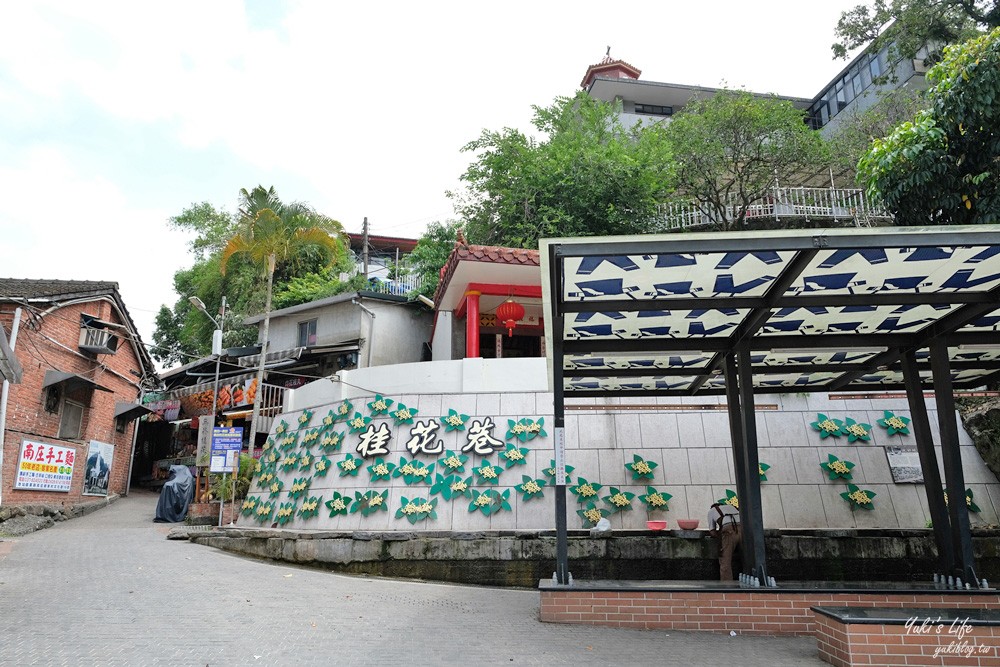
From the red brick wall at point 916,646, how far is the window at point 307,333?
18778 mm

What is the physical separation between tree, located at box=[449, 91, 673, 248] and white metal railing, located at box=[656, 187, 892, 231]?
4.01 ft

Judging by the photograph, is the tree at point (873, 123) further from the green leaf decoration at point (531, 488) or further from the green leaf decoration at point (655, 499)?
the green leaf decoration at point (531, 488)

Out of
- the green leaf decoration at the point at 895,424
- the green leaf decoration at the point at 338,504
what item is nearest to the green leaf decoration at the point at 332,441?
the green leaf decoration at the point at 338,504

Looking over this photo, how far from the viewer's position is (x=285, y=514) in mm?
11836

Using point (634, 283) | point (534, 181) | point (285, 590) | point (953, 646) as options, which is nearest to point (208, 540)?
point (285, 590)

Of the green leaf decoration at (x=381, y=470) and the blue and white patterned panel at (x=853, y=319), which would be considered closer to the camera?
the blue and white patterned panel at (x=853, y=319)

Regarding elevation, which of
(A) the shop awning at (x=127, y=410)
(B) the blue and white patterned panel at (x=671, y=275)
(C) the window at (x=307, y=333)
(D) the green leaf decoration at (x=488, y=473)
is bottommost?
(D) the green leaf decoration at (x=488, y=473)

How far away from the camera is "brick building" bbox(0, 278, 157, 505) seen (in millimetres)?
14898

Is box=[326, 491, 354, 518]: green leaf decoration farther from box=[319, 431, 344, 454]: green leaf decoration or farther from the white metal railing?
the white metal railing

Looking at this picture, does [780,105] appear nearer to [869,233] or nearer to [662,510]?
[662,510]

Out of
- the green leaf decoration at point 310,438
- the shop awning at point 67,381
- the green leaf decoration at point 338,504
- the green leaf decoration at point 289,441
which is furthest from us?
the shop awning at point 67,381

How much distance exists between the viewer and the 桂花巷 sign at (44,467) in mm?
14953

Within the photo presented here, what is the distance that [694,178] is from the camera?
78.8 ft

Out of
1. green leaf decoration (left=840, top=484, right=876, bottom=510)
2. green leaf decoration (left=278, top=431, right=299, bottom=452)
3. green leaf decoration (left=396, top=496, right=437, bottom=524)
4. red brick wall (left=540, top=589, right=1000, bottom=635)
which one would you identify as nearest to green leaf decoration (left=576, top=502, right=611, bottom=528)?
green leaf decoration (left=396, top=496, right=437, bottom=524)
